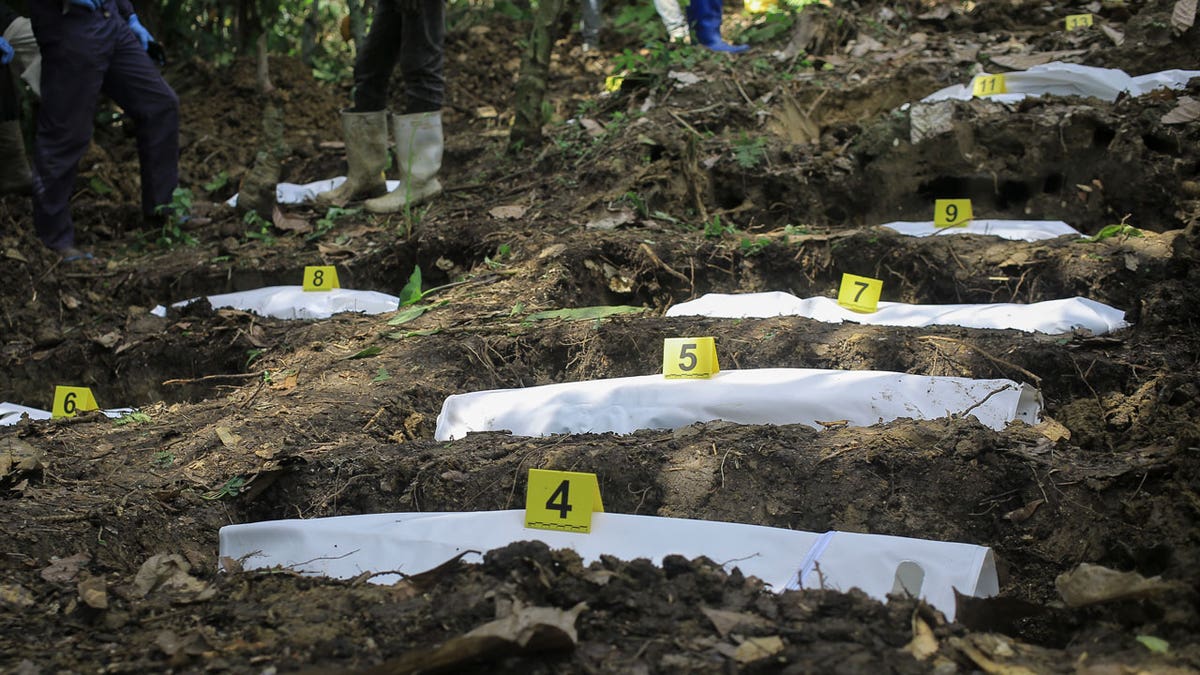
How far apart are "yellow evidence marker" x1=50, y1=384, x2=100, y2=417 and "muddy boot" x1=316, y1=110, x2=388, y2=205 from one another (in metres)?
2.26

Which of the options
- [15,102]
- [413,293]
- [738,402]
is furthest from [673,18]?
[738,402]

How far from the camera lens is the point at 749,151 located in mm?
5324

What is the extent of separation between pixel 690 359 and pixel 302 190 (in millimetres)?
3871

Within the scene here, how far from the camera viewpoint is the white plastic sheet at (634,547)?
202 cm

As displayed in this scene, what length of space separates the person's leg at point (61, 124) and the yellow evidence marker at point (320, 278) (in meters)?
1.64

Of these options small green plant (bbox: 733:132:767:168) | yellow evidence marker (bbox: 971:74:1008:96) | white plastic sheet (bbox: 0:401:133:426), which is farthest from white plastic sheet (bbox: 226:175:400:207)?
yellow evidence marker (bbox: 971:74:1008:96)

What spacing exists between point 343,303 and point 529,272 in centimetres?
95

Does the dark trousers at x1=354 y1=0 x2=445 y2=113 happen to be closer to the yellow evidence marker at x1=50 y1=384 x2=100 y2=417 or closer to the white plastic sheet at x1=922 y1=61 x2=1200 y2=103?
the yellow evidence marker at x1=50 y1=384 x2=100 y2=417

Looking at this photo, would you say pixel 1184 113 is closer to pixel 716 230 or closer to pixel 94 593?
pixel 716 230

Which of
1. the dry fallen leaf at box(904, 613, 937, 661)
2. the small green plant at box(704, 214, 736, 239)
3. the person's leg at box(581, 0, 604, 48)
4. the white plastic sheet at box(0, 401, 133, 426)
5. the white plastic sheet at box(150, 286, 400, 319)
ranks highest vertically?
the person's leg at box(581, 0, 604, 48)

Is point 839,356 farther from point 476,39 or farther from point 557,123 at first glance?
point 476,39

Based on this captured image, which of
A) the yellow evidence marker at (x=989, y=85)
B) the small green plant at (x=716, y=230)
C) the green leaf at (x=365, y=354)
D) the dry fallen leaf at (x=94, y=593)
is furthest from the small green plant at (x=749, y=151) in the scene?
the dry fallen leaf at (x=94, y=593)

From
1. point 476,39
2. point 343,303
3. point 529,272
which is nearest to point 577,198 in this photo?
point 529,272

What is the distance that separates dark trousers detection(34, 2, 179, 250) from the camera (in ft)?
16.5
